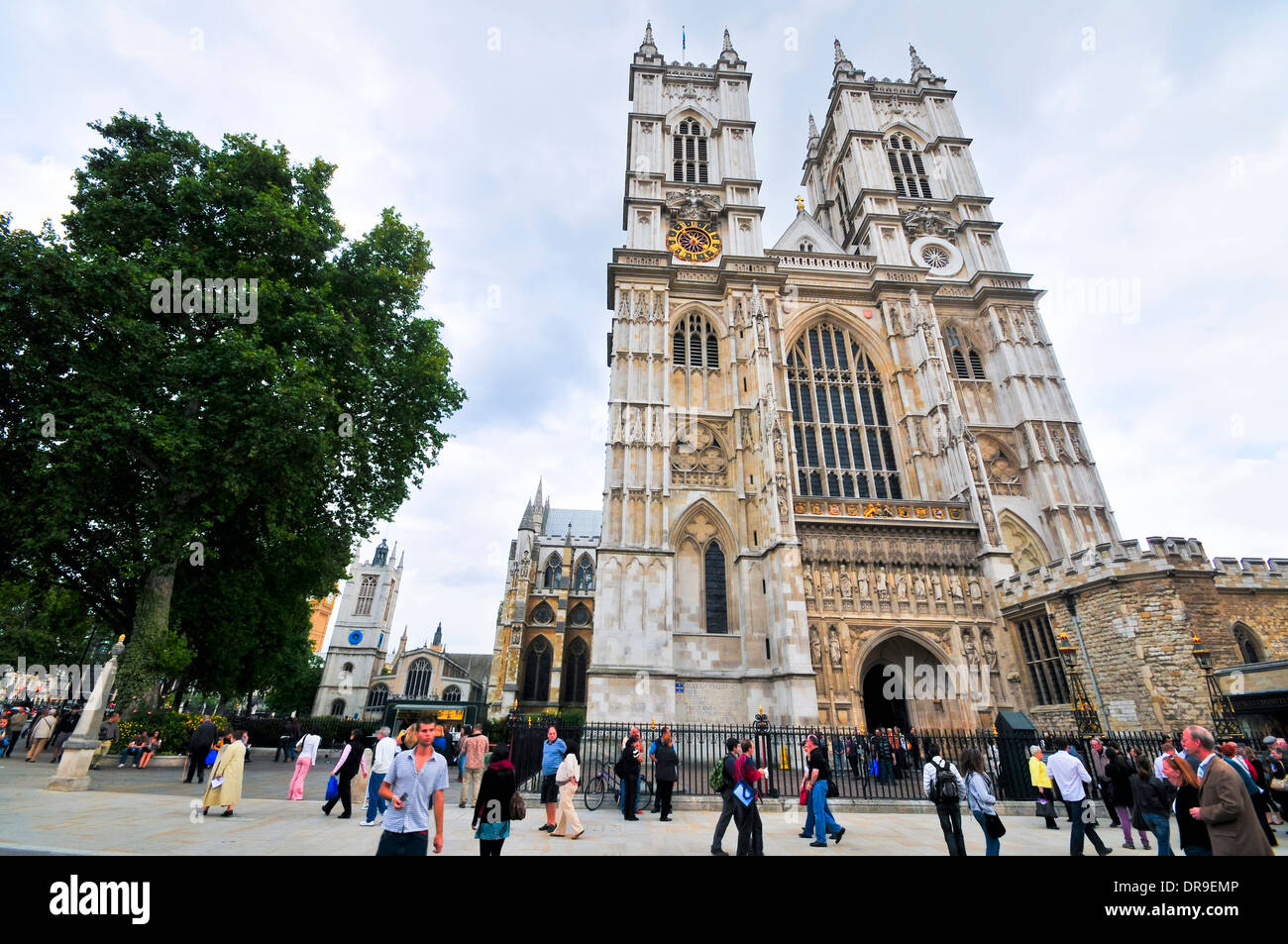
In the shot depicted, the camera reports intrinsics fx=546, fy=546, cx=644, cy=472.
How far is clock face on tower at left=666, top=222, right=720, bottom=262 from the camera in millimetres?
29453

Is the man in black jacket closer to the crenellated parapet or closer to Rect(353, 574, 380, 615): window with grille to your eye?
the crenellated parapet

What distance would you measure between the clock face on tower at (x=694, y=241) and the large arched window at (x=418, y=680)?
41.0 meters

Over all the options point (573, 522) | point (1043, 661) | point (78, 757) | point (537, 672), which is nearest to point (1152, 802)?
point (1043, 661)

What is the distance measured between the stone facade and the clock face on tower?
0.50ft

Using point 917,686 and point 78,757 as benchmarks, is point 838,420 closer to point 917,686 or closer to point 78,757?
point 917,686

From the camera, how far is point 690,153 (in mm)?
33344

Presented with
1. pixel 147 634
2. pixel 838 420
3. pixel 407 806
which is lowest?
pixel 407 806

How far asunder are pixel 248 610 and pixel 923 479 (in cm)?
2562

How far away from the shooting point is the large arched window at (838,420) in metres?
24.5

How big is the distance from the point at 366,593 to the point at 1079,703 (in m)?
53.3

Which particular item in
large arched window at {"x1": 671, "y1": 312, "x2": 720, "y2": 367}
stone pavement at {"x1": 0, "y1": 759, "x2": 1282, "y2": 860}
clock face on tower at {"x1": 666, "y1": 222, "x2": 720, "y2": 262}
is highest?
clock face on tower at {"x1": 666, "y1": 222, "x2": 720, "y2": 262}

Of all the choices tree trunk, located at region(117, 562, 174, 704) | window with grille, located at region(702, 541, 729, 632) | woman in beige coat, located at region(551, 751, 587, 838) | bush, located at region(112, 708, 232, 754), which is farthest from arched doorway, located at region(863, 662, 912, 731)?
tree trunk, located at region(117, 562, 174, 704)
